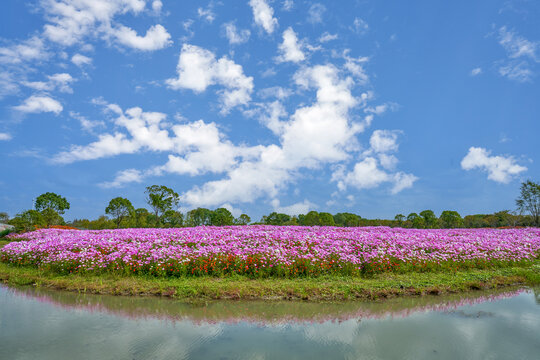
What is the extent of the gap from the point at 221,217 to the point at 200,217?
4.97 meters

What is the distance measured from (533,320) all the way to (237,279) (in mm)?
8258

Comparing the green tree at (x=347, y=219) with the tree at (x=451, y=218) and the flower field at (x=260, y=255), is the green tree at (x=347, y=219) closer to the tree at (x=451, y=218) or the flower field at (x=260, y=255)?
the tree at (x=451, y=218)

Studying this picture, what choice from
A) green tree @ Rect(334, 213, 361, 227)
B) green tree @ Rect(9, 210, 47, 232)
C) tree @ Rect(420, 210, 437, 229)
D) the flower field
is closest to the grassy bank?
the flower field

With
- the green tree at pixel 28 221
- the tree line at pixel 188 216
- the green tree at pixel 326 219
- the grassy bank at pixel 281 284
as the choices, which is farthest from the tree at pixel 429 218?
the green tree at pixel 28 221

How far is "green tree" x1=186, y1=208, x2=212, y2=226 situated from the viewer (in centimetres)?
4931

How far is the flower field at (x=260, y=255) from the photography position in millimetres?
11570

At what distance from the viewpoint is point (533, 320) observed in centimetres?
753

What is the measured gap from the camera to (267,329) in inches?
253

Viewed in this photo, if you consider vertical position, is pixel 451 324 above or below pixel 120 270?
below

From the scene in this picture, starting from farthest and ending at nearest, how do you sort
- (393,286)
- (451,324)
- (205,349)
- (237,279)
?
(237,279) < (393,286) < (451,324) < (205,349)

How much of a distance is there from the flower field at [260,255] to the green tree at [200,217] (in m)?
32.7

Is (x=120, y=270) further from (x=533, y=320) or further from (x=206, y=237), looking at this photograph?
(x=533, y=320)

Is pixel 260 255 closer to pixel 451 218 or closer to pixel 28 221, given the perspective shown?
A: pixel 28 221

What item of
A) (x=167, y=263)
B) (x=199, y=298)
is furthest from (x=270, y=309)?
(x=167, y=263)
